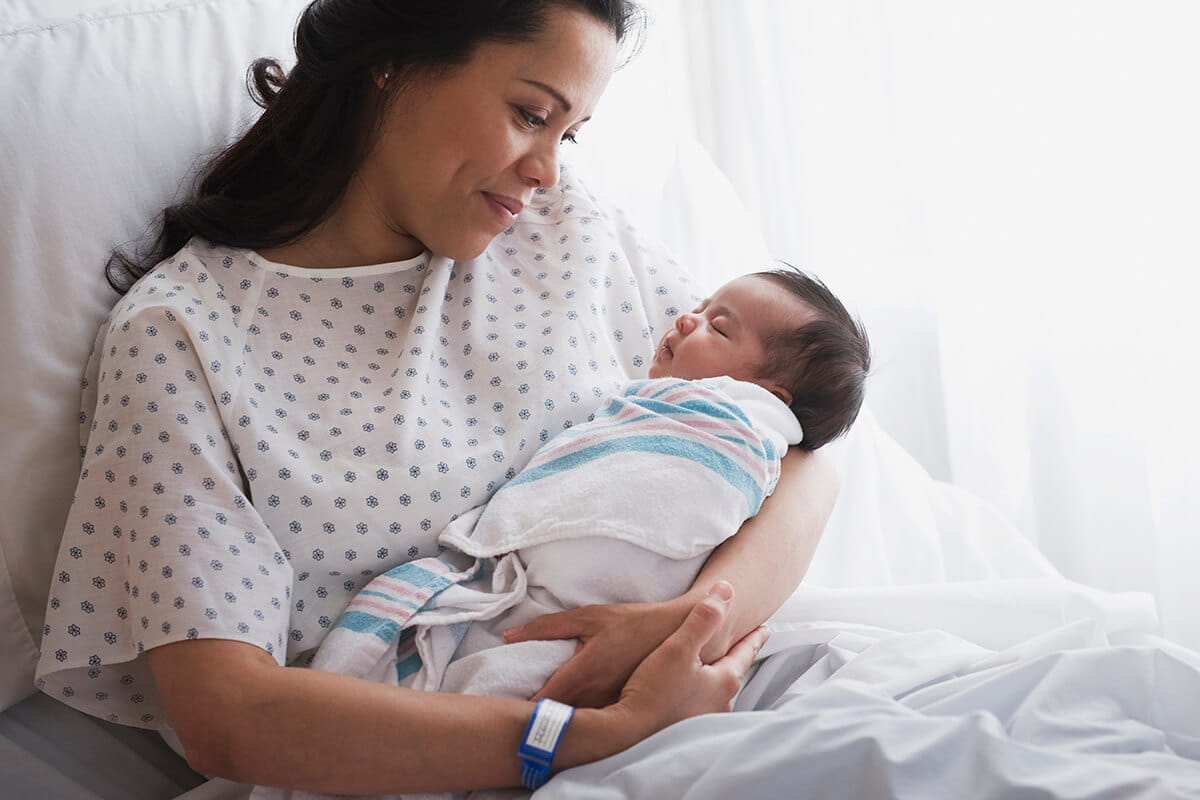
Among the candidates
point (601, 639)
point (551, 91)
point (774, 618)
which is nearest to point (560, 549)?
point (601, 639)

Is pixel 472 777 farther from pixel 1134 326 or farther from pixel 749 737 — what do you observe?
pixel 1134 326

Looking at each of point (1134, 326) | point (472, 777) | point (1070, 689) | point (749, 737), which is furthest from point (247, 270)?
point (1134, 326)

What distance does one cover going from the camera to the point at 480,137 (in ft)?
4.51

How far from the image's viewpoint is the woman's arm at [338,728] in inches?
Result: 41.9

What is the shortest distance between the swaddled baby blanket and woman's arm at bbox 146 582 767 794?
8 centimetres

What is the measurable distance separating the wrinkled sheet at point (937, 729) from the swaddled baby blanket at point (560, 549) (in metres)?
0.19

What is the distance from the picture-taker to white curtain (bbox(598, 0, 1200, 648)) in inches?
74.5

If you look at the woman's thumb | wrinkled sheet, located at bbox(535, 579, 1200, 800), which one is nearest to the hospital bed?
wrinkled sheet, located at bbox(535, 579, 1200, 800)

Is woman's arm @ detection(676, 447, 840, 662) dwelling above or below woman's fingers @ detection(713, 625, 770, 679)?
above

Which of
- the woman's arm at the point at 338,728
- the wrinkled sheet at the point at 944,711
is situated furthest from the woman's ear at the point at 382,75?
the wrinkled sheet at the point at 944,711

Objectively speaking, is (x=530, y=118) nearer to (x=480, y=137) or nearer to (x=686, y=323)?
(x=480, y=137)

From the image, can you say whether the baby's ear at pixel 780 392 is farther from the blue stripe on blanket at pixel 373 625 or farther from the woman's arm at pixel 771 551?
the blue stripe on blanket at pixel 373 625

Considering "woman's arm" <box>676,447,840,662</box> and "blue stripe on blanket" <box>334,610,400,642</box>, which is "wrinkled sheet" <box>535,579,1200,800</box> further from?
"blue stripe on blanket" <box>334,610,400,642</box>

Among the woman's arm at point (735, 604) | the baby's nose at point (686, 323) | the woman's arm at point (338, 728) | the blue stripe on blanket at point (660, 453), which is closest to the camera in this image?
the woman's arm at point (338, 728)
